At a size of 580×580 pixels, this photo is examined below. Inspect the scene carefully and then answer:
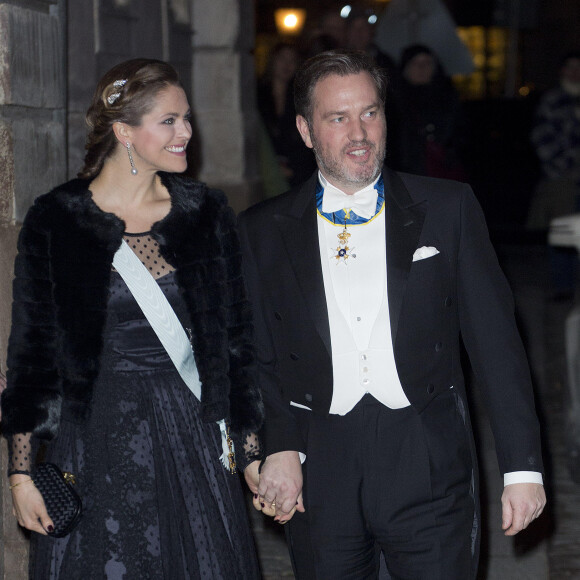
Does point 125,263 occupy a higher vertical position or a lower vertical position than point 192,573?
higher

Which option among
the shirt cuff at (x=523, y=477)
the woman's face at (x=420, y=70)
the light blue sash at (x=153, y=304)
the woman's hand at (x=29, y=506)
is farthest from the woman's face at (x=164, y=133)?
the woman's face at (x=420, y=70)

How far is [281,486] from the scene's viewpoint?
3.61 meters

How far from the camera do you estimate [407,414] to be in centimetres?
358

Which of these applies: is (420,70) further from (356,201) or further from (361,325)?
(361,325)

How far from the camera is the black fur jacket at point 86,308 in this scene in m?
3.68

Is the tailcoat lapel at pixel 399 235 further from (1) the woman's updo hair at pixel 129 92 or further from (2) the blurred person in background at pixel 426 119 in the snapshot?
(2) the blurred person in background at pixel 426 119

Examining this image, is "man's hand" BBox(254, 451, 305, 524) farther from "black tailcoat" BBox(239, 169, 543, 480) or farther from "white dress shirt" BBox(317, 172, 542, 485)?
"white dress shirt" BBox(317, 172, 542, 485)

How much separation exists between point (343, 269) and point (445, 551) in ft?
3.18

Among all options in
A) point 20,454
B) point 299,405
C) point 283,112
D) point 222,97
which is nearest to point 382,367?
point 299,405

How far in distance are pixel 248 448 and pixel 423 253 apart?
3.06 ft

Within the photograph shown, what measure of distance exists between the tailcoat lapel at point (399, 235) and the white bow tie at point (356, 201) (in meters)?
0.05

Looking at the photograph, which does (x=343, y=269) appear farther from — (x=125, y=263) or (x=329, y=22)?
(x=329, y=22)

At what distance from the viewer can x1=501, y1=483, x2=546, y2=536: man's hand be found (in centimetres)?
351

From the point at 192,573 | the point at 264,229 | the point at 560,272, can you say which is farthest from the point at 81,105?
the point at 560,272
